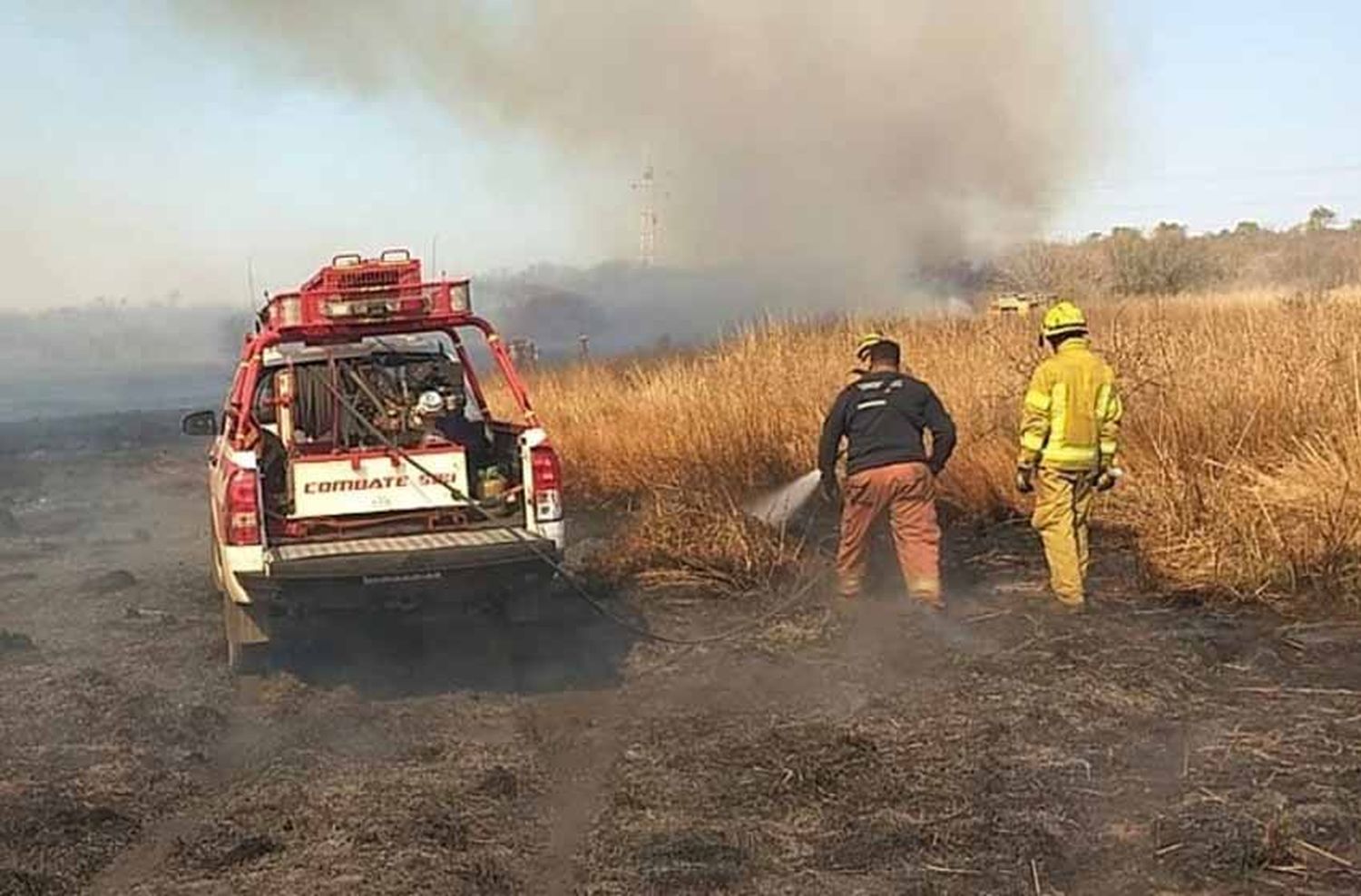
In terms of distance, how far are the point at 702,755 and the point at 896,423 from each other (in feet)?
10.3

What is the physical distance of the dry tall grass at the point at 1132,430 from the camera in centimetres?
894

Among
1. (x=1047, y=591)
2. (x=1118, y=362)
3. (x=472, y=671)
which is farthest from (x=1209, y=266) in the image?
(x=472, y=671)

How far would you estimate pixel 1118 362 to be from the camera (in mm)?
12305

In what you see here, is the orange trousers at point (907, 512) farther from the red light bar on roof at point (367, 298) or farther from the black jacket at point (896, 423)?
the red light bar on roof at point (367, 298)

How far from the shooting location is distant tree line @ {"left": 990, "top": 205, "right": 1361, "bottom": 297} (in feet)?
79.4

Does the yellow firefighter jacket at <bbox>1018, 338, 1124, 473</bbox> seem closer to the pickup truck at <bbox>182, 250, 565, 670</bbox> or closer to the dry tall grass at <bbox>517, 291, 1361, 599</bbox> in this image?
the dry tall grass at <bbox>517, 291, 1361, 599</bbox>

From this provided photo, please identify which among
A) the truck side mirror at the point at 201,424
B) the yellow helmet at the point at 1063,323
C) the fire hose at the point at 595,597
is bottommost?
the fire hose at the point at 595,597

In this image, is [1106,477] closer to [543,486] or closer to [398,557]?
[543,486]

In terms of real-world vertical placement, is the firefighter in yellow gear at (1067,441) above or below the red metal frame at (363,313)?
below

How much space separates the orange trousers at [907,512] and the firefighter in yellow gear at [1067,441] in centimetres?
58

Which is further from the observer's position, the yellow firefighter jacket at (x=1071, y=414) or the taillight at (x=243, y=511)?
the yellow firefighter jacket at (x=1071, y=414)

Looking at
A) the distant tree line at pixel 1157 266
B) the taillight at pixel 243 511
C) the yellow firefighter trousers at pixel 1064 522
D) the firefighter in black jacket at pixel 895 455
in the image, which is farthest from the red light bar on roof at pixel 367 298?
the distant tree line at pixel 1157 266

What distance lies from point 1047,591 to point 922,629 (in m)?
1.28

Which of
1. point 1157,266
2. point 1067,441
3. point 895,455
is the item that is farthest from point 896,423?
point 1157,266
